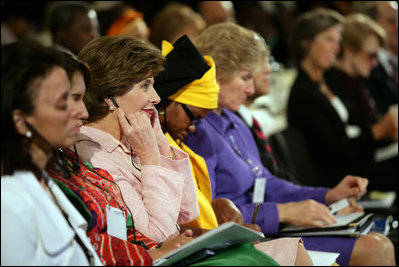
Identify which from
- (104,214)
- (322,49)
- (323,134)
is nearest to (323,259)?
(104,214)

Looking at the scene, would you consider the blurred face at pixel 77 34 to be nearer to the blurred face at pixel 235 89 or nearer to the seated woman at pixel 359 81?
the blurred face at pixel 235 89

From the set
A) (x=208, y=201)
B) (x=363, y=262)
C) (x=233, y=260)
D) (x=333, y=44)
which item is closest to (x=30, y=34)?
(x=333, y=44)

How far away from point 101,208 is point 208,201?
0.83 metres

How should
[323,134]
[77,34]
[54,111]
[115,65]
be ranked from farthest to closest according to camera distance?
1. [77,34]
2. [323,134]
3. [115,65]
4. [54,111]

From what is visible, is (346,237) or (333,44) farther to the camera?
(333,44)

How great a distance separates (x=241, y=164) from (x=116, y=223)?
1197mm

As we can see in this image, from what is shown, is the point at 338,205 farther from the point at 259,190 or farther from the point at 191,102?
the point at 191,102

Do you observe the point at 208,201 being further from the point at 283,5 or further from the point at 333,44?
the point at 283,5

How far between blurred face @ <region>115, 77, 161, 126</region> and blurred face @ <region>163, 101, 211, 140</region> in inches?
13.5

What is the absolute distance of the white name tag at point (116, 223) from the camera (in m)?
1.97

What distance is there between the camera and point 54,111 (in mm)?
1723

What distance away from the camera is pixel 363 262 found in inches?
112

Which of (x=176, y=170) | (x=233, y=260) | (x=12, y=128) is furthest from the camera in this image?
(x=176, y=170)

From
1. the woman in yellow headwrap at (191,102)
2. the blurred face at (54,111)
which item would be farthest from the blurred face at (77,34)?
the blurred face at (54,111)
